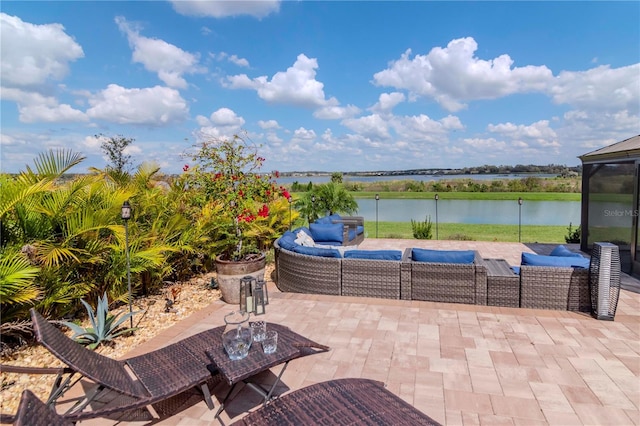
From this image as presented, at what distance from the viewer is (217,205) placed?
225 inches

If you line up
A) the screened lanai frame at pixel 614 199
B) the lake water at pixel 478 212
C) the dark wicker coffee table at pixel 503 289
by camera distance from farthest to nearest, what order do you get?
the lake water at pixel 478 212 → the screened lanai frame at pixel 614 199 → the dark wicker coffee table at pixel 503 289

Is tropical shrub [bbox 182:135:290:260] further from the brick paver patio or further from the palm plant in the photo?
the palm plant

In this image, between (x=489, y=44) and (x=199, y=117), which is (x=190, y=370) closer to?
(x=489, y=44)

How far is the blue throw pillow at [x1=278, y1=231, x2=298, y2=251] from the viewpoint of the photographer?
16.6 ft

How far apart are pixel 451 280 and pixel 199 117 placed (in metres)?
11.0

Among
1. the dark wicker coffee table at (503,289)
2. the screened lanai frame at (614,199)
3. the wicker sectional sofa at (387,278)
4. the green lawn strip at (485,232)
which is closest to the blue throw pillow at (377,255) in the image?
the wicker sectional sofa at (387,278)

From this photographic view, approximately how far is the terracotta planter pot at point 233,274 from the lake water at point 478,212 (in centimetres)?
968

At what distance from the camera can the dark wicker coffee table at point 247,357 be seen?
1.98m

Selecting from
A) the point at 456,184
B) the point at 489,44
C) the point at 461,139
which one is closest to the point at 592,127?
the point at 489,44

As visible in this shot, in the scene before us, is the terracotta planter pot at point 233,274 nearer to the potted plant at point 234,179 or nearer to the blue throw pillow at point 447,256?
the potted plant at point 234,179

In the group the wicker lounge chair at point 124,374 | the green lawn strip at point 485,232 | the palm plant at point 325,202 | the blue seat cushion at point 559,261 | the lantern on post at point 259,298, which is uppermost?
the palm plant at point 325,202

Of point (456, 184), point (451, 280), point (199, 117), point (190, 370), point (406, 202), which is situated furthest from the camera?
point (456, 184)

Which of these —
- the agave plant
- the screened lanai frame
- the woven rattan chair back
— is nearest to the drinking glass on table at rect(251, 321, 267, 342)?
the woven rattan chair back

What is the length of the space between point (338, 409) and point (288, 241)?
3.77m
